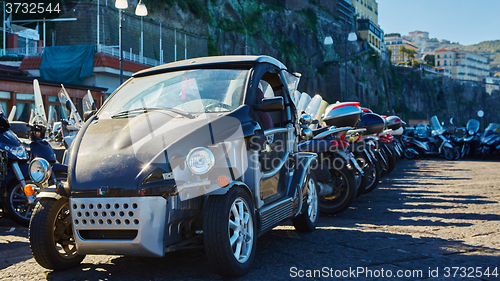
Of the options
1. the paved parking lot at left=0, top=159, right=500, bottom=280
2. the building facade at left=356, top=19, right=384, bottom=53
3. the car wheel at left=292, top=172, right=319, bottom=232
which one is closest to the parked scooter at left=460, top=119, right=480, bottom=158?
the paved parking lot at left=0, top=159, right=500, bottom=280

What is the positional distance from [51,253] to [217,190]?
131cm

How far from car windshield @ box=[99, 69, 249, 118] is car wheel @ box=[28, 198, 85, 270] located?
880 mm

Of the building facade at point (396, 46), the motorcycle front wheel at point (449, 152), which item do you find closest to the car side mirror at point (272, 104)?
the motorcycle front wheel at point (449, 152)

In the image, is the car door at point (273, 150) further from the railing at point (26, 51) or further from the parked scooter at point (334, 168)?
the railing at point (26, 51)

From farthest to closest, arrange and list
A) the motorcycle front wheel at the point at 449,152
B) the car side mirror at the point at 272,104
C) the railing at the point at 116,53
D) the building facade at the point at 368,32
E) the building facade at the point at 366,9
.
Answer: the building facade at the point at 366,9
the building facade at the point at 368,32
the railing at the point at 116,53
the motorcycle front wheel at the point at 449,152
the car side mirror at the point at 272,104

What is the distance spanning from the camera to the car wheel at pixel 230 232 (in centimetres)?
340

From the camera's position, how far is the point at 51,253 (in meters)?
3.67

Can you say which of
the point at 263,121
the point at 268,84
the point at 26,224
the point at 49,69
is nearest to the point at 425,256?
the point at 263,121

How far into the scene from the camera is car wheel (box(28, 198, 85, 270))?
143 inches

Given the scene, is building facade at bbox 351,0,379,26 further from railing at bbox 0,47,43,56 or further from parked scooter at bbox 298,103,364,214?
parked scooter at bbox 298,103,364,214

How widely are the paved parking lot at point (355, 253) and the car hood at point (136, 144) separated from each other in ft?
2.59

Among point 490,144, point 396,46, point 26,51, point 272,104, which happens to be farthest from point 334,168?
point 396,46

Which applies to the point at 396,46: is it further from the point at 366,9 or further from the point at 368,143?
the point at 368,143

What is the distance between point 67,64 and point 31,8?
11.5m
